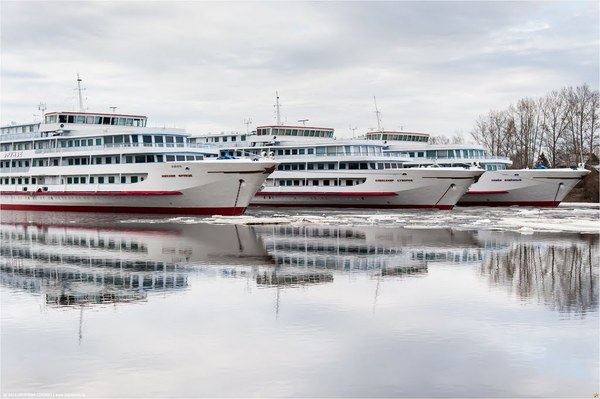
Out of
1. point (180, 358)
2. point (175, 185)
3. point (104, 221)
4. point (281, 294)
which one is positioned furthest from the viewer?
point (175, 185)

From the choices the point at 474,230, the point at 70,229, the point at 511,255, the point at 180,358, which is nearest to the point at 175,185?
the point at 70,229

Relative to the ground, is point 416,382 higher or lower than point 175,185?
lower

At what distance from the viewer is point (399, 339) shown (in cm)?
1537

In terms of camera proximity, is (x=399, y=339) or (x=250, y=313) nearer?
(x=399, y=339)

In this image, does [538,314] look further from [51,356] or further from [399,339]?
[51,356]

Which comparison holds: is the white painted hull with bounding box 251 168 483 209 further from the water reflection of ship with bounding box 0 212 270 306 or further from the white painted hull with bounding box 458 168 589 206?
the water reflection of ship with bounding box 0 212 270 306

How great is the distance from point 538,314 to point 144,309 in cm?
935

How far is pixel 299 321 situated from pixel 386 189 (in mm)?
49237

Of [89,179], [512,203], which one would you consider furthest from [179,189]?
[512,203]

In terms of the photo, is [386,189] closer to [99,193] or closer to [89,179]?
[99,193]

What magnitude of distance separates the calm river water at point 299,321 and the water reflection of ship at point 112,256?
126mm

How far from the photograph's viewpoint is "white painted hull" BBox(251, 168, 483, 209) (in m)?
63.3

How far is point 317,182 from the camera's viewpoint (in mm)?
70438

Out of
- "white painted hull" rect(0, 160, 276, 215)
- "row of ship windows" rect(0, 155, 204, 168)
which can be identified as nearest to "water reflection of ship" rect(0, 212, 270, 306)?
"white painted hull" rect(0, 160, 276, 215)
